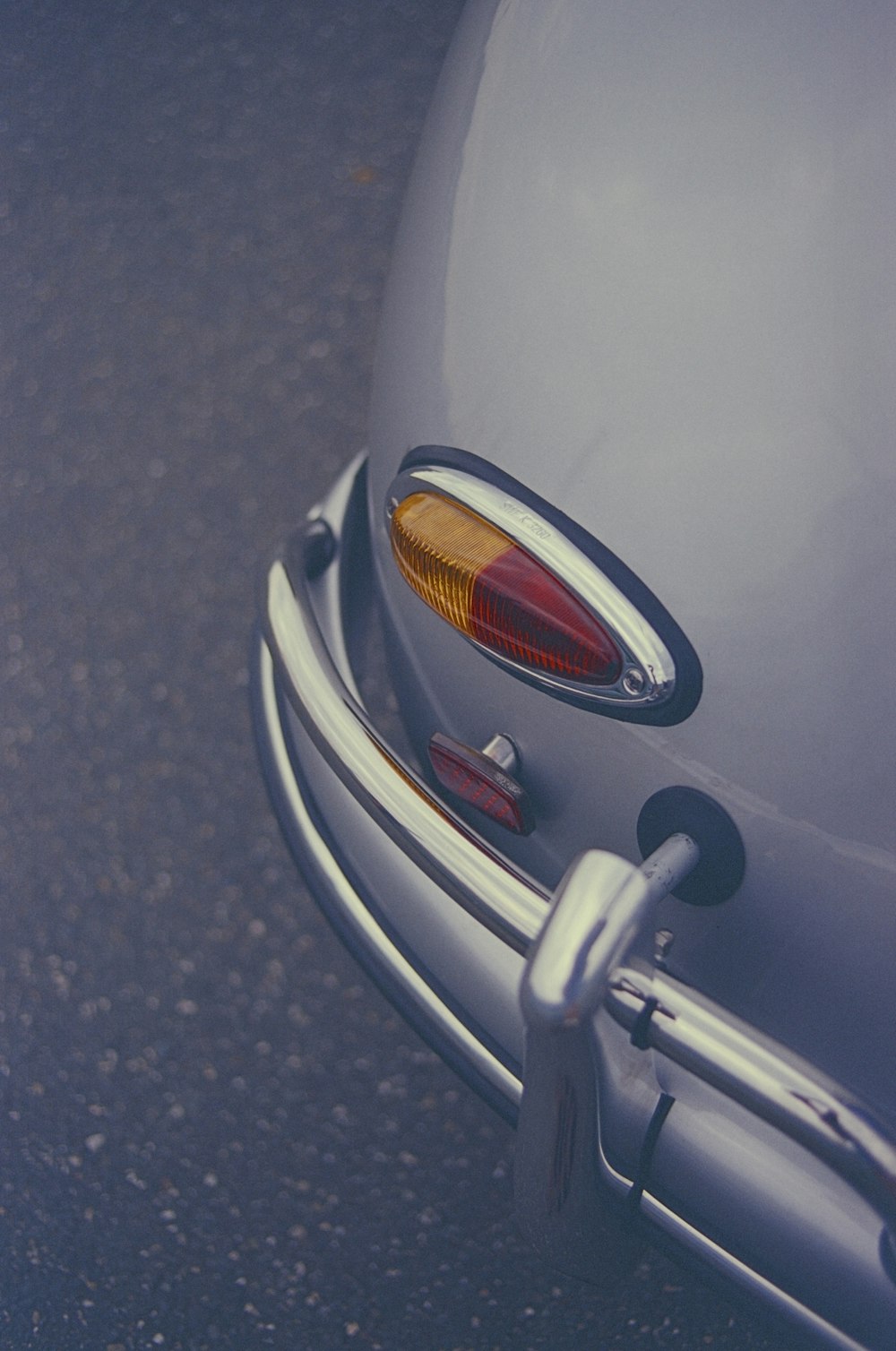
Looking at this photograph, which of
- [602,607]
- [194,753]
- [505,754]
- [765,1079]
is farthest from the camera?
[194,753]

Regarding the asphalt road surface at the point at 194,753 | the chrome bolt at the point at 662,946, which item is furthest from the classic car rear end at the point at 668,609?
the asphalt road surface at the point at 194,753

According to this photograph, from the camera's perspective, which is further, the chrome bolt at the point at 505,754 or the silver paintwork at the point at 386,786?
the chrome bolt at the point at 505,754

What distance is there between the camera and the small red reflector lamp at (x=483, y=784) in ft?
A: 3.63

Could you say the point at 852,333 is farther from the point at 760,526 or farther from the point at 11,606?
the point at 11,606

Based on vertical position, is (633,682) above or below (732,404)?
below

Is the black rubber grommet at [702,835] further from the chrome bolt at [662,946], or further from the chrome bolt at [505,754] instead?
the chrome bolt at [505,754]

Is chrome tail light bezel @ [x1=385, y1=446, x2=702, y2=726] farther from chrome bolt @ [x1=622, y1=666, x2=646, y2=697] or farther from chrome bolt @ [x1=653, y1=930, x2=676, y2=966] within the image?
chrome bolt @ [x1=653, y1=930, x2=676, y2=966]

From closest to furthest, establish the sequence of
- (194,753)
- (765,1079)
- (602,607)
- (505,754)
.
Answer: (765,1079)
(602,607)
(505,754)
(194,753)

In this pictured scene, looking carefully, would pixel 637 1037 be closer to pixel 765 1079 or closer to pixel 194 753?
pixel 765 1079

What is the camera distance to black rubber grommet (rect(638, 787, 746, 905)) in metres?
0.96

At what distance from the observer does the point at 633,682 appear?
0.95 meters

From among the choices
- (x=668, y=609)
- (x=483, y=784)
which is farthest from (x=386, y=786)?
(x=668, y=609)

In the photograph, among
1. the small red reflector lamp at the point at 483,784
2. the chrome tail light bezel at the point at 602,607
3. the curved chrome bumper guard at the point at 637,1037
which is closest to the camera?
the curved chrome bumper guard at the point at 637,1037

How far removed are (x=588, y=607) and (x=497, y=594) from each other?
0.28ft
